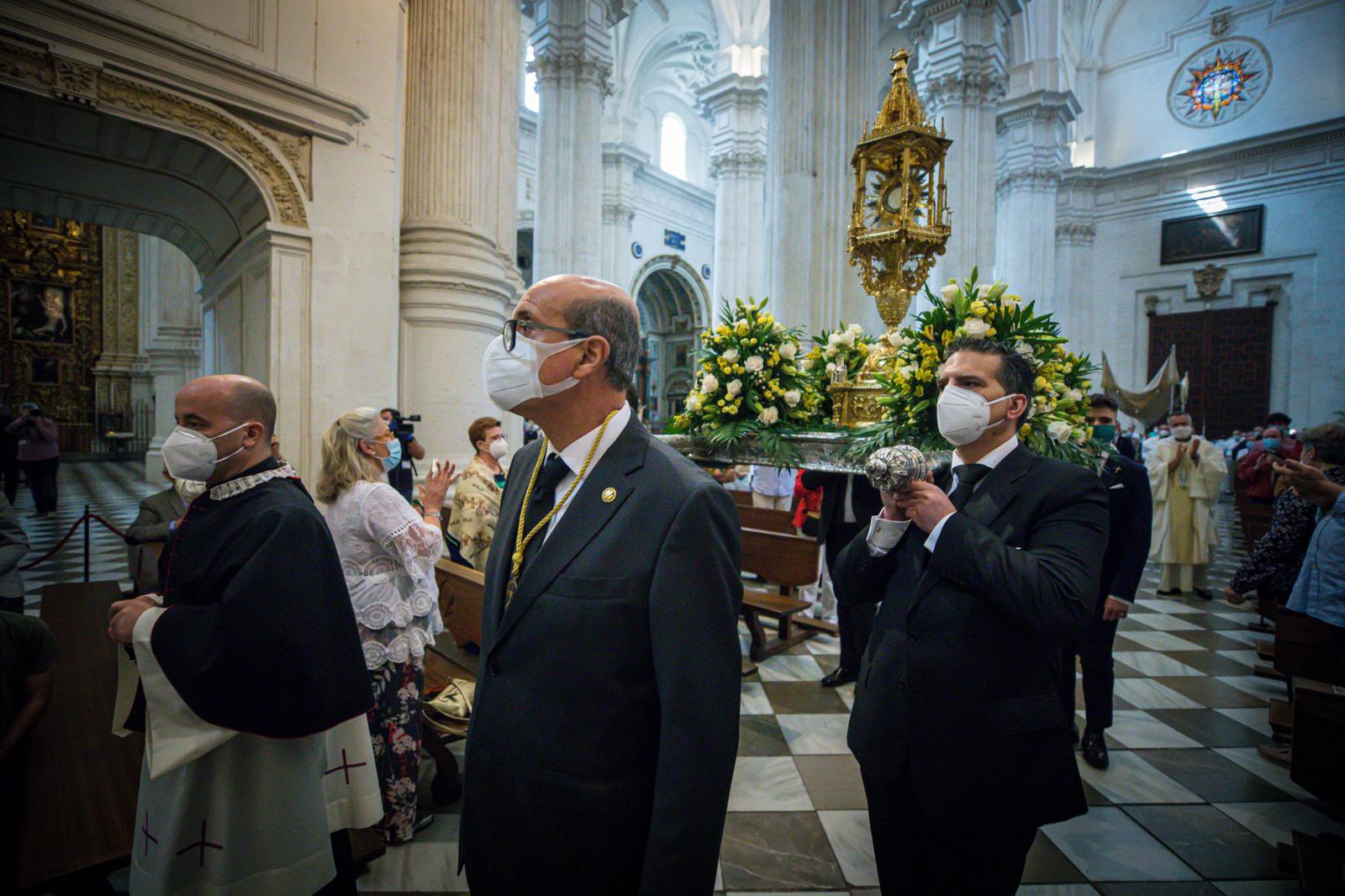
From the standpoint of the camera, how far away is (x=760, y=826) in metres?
3.07

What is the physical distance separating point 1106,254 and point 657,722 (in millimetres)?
27246

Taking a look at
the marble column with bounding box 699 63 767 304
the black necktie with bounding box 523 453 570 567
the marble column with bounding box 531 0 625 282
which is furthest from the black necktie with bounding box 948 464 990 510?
the marble column with bounding box 699 63 767 304

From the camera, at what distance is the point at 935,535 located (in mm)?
1845

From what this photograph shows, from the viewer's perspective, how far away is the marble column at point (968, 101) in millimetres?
13555

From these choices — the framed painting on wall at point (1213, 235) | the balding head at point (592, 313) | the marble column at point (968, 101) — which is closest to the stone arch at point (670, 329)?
the marble column at point (968, 101)

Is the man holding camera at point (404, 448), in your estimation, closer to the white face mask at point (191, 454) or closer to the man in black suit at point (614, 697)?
the white face mask at point (191, 454)

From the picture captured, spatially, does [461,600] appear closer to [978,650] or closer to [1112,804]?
[978,650]

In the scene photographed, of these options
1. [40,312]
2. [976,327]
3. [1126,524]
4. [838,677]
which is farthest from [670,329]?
[976,327]

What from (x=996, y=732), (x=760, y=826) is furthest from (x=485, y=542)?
(x=996, y=732)

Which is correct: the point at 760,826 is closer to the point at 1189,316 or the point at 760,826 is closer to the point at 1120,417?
the point at 1120,417

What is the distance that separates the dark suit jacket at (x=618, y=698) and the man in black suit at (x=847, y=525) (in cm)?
323

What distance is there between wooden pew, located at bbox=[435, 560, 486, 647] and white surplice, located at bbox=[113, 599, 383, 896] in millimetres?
1729

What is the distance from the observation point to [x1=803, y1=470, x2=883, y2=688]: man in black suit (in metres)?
4.55

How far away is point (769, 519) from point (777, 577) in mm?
1433
